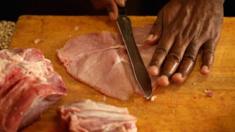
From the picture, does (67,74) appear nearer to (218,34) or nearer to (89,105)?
(89,105)

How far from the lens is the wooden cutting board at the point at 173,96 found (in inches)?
56.3

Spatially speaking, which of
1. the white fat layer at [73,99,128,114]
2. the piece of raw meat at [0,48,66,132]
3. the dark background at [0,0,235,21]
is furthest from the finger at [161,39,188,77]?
the dark background at [0,0,235,21]

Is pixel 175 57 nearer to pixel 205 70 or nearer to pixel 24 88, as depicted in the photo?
pixel 205 70

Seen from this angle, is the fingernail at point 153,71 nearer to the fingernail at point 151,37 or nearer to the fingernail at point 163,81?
the fingernail at point 163,81

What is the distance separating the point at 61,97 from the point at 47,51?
30 cm

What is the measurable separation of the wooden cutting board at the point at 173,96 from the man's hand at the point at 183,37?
0.04 meters

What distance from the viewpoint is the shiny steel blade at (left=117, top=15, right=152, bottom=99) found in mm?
1543

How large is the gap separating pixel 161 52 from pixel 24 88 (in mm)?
570

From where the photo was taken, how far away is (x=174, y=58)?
1.62m

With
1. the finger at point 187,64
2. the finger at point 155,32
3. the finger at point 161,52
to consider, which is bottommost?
the finger at point 187,64

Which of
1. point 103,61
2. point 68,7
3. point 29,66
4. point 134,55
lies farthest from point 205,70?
point 68,7

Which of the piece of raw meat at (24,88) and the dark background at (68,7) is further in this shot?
the dark background at (68,7)

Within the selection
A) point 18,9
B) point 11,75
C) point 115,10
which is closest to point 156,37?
point 115,10

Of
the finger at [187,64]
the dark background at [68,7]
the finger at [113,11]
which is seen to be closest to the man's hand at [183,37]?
the finger at [187,64]
